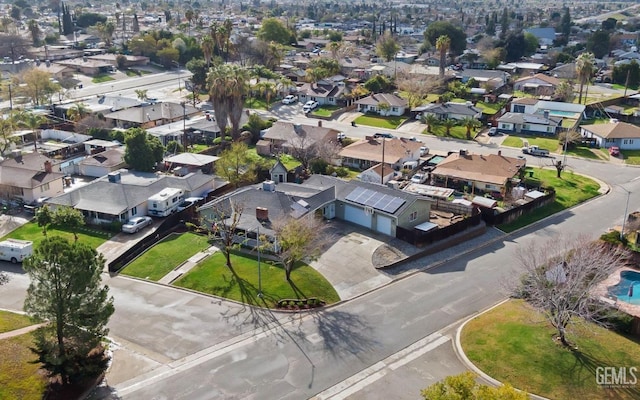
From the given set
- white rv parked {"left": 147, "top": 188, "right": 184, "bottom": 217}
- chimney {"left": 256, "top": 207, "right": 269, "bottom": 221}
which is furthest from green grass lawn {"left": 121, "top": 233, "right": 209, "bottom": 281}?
chimney {"left": 256, "top": 207, "right": 269, "bottom": 221}

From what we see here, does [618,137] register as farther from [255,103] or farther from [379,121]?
[255,103]

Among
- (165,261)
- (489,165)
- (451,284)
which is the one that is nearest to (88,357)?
(165,261)

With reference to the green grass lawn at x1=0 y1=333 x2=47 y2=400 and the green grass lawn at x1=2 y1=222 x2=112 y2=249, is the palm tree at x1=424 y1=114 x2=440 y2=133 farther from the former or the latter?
the green grass lawn at x1=0 y1=333 x2=47 y2=400

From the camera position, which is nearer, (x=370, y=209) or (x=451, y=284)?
(x=451, y=284)

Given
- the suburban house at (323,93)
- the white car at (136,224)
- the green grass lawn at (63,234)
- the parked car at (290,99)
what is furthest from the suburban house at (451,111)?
the green grass lawn at (63,234)

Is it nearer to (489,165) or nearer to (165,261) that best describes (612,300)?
(489,165)

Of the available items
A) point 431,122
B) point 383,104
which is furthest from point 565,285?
point 383,104

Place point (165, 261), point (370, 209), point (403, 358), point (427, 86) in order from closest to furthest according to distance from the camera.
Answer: point (403, 358)
point (165, 261)
point (370, 209)
point (427, 86)
